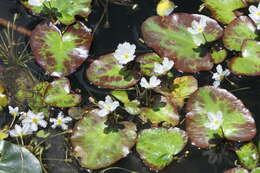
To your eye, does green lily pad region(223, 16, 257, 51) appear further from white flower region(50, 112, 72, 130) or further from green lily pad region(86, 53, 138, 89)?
white flower region(50, 112, 72, 130)

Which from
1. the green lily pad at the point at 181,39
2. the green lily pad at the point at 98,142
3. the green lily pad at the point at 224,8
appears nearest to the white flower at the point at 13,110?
the green lily pad at the point at 98,142

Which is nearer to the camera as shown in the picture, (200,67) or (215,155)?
(215,155)

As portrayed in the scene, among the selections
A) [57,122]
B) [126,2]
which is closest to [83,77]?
[57,122]

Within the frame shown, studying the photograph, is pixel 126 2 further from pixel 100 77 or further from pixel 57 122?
pixel 57 122

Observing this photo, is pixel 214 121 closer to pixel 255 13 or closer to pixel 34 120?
pixel 255 13

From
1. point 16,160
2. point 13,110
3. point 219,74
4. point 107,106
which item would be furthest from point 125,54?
point 16,160

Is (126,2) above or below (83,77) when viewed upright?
above

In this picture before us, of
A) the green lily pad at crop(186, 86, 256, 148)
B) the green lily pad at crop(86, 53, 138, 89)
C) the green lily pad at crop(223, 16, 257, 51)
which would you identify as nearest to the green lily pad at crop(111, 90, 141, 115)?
the green lily pad at crop(86, 53, 138, 89)
